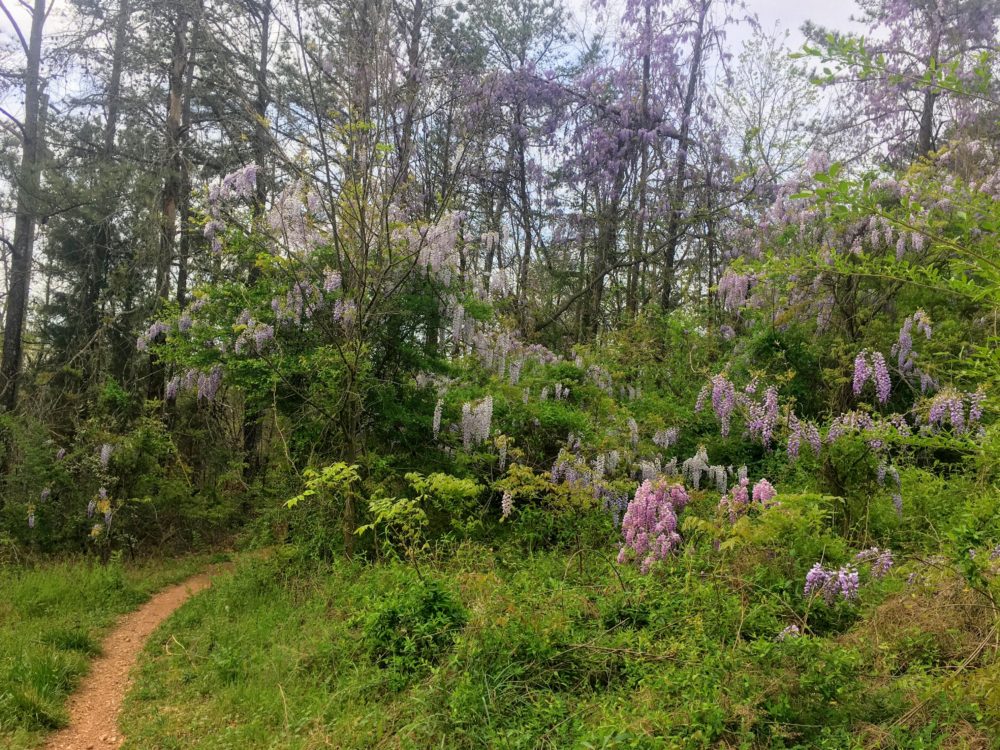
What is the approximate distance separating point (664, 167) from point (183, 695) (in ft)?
39.1

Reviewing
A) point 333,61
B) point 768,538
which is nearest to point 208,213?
point 333,61

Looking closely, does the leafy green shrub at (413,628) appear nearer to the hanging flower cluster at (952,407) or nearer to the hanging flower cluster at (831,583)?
the hanging flower cluster at (831,583)

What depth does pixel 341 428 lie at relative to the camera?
6648 mm

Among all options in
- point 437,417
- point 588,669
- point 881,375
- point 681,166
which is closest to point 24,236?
point 437,417

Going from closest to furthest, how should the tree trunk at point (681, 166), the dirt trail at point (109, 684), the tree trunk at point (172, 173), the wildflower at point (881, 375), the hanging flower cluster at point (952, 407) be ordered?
the dirt trail at point (109, 684) < the hanging flower cluster at point (952, 407) < the wildflower at point (881, 375) < the tree trunk at point (172, 173) < the tree trunk at point (681, 166)

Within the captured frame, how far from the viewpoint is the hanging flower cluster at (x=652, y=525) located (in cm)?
472

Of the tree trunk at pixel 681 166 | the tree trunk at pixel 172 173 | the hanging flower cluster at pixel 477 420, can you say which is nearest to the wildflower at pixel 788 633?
the hanging flower cluster at pixel 477 420

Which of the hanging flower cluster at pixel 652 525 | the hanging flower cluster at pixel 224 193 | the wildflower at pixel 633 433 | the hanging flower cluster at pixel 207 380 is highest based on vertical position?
the hanging flower cluster at pixel 224 193

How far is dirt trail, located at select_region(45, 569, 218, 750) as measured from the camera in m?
4.11

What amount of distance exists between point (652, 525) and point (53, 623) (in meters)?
5.37

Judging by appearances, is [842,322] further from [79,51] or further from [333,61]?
[79,51]

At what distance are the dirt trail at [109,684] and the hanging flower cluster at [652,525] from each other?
11.8 ft

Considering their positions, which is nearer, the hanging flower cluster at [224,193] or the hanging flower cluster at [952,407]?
the hanging flower cluster at [952,407]

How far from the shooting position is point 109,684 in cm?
495
